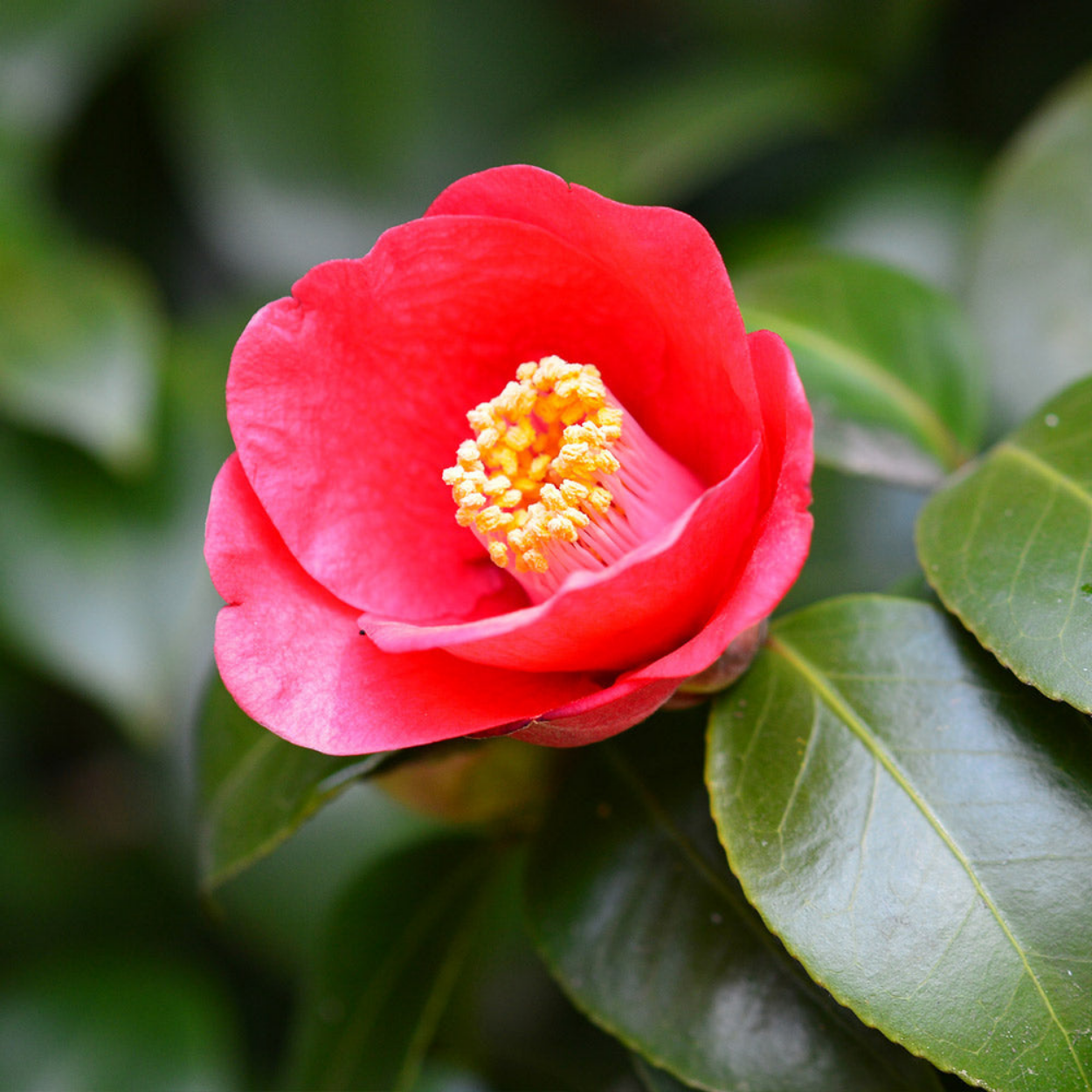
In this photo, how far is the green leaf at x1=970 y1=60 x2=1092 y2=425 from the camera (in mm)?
870

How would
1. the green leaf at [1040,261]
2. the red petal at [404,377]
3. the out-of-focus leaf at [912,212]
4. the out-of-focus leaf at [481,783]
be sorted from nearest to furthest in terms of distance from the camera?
the red petal at [404,377]
the out-of-focus leaf at [481,783]
the green leaf at [1040,261]
the out-of-focus leaf at [912,212]

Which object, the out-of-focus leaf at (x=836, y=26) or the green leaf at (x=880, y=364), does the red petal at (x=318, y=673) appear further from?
the out-of-focus leaf at (x=836, y=26)

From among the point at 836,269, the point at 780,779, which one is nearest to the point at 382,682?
the point at 780,779

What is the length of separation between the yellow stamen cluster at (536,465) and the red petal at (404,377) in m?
0.03

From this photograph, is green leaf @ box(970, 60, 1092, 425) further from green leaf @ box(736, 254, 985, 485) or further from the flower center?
the flower center

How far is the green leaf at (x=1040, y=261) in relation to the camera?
87cm

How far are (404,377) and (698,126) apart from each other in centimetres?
77

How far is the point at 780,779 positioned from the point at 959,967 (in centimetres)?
12

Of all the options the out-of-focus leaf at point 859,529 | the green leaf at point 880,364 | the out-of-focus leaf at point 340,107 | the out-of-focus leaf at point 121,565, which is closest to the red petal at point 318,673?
the green leaf at point 880,364

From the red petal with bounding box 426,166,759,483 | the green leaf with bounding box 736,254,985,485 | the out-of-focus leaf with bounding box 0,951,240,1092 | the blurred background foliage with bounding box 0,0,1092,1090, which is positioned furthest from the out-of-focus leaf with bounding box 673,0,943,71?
the out-of-focus leaf with bounding box 0,951,240,1092

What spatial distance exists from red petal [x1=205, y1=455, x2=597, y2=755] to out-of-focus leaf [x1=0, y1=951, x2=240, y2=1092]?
82 cm

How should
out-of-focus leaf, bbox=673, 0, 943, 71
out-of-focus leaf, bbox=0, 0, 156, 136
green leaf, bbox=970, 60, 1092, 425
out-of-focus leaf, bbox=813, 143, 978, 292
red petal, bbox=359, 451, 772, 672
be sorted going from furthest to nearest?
out-of-focus leaf, bbox=0, 0, 156, 136 → out-of-focus leaf, bbox=673, 0, 943, 71 → out-of-focus leaf, bbox=813, 143, 978, 292 → green leaf, bbox=970, 60, 1092, 425 → red petal, bbox=359, 451, 772, 672

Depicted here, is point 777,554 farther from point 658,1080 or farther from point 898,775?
point 658,1080

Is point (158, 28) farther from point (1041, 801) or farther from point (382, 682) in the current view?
point (1041, 801)
